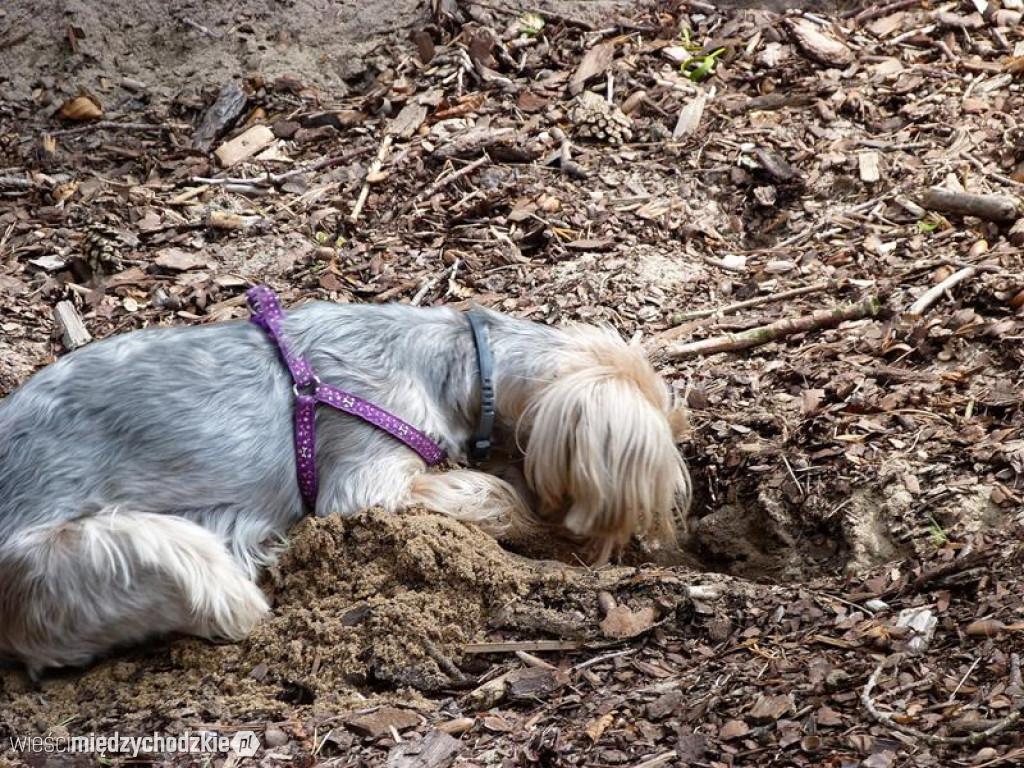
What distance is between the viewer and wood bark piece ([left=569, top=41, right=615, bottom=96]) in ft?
32.4

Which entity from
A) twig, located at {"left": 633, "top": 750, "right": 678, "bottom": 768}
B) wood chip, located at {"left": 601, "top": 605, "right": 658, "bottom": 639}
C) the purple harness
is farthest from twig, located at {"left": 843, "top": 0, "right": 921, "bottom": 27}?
twig, located at {"left": 633, "top": 750, "right": 678, "bottom": 768}

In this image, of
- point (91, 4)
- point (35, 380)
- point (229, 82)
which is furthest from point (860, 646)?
point (91, 4)

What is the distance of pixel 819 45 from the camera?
9930 mm

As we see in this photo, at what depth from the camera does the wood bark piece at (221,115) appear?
32.1 ft

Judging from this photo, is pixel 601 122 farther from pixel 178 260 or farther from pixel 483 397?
pixel 483 397

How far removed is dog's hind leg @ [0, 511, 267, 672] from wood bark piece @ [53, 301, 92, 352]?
2.47 m

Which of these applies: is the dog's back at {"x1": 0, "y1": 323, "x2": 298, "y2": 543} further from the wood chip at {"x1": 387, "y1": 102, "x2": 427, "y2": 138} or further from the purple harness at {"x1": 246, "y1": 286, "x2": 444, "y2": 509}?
the wood chip at {"x1": 387, "y1": 102, "x2": 427, "y2": 138}

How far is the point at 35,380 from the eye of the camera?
254 inches

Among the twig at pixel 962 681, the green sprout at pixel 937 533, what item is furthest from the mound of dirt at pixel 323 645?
the twig at pixel 962 681

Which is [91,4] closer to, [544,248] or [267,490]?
[544,248]

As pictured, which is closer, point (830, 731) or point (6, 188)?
point (830, 731)

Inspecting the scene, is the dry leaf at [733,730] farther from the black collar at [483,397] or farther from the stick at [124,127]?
the stick at [124,127]

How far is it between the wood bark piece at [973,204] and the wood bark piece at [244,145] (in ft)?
15.9

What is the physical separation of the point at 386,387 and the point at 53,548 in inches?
71.1
